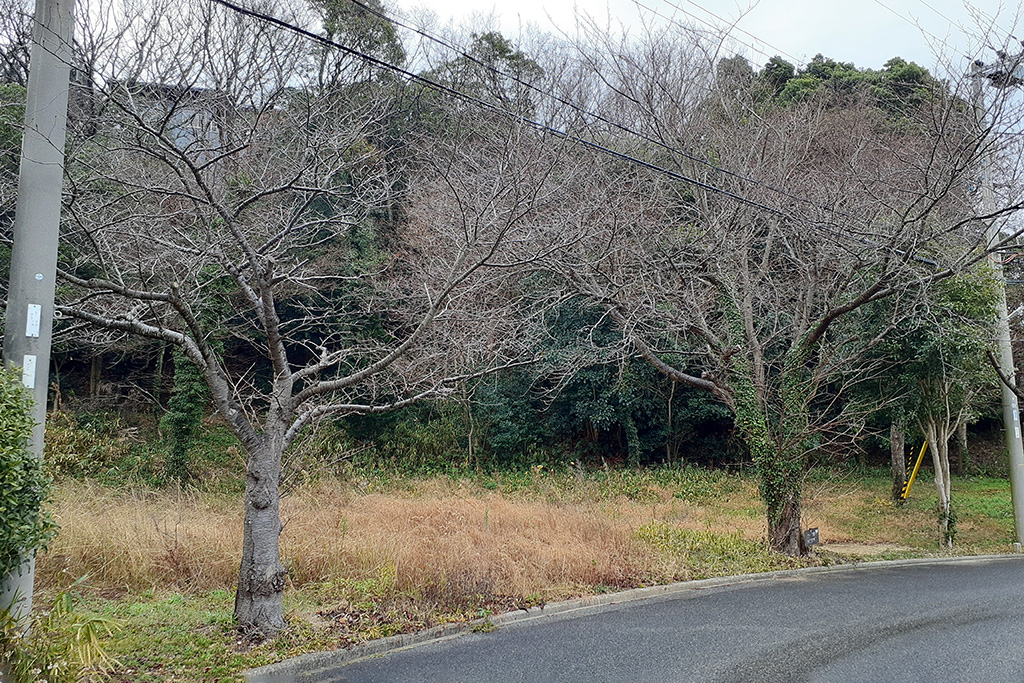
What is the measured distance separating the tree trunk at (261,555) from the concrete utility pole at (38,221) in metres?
1.65

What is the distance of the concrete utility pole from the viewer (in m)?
4.33

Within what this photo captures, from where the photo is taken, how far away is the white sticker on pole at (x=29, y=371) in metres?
4.31

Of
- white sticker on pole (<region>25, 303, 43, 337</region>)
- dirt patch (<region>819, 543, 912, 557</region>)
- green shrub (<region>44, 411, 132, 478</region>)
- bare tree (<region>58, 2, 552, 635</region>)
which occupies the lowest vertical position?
dirt patch (<region>819, 543, 912, 557</region>)

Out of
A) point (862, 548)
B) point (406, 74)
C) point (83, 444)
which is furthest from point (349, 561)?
point (83, 444)

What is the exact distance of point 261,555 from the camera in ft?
18.5

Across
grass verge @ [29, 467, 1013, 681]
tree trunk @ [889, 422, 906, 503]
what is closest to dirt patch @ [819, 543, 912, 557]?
grass verge @ [29, 467, 1013, 681]

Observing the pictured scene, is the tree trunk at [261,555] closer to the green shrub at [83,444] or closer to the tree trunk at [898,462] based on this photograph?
the green shrub at [83,444]

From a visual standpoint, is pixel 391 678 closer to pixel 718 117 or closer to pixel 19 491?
pixel 19 491

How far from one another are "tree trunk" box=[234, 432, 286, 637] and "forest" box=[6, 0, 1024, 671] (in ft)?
0.08

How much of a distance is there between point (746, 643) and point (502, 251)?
4.72 m

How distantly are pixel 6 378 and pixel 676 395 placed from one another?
19.9 metres

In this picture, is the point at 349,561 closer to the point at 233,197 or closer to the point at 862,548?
the point at 233,197

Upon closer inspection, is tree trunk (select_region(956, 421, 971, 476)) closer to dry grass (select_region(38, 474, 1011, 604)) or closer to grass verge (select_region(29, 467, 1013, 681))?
grass verge (select_region(29, 467, 1013, 681))

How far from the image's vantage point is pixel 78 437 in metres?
15.5
